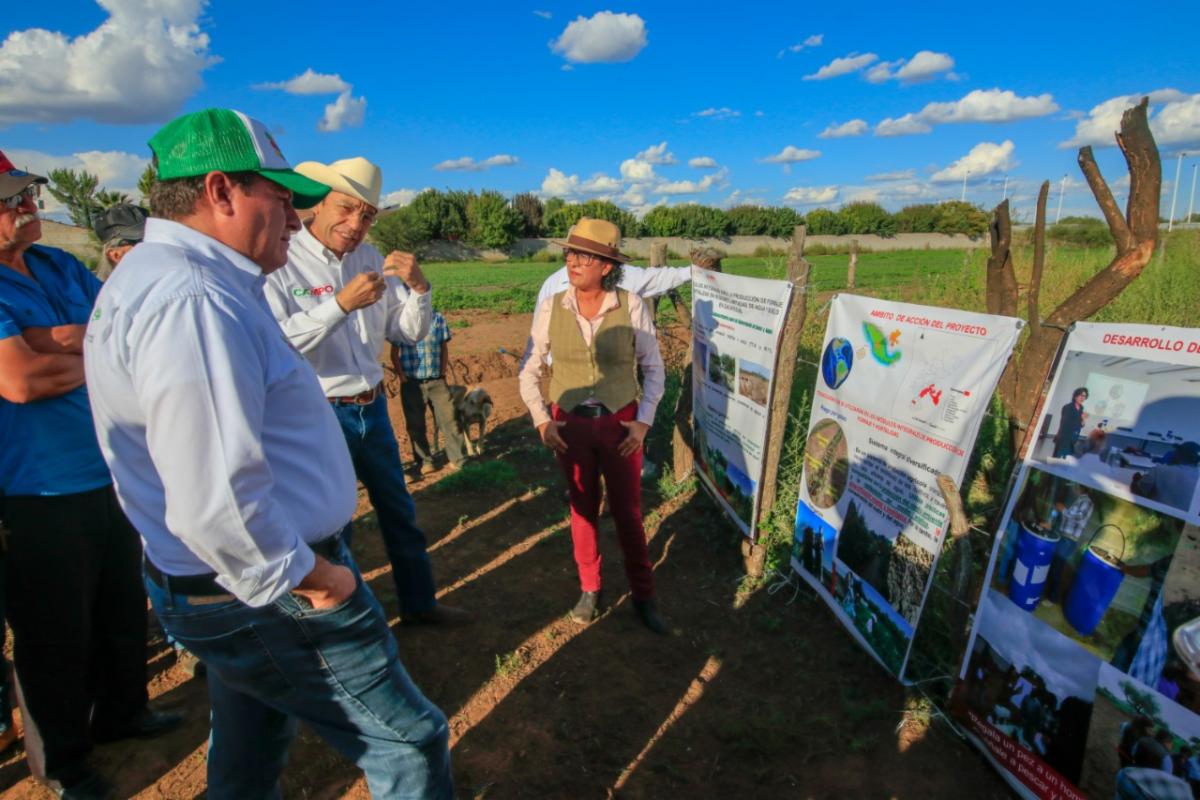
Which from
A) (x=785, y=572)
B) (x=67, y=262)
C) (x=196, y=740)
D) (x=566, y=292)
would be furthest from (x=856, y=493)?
(x=67, y=262)

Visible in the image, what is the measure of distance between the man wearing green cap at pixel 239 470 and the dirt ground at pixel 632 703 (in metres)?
1.14

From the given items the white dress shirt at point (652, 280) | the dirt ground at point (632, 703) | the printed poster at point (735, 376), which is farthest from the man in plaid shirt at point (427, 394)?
the printed poster at point (735, 376)

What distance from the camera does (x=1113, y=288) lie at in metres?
2.90

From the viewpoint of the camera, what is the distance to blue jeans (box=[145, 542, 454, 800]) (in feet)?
4.81

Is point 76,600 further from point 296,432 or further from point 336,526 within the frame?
point 296,432

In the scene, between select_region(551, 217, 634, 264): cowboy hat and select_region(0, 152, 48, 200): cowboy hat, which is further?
select_region(551, 217, 634, 264): cowboy hat

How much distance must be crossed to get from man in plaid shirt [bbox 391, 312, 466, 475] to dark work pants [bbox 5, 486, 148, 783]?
3676mm

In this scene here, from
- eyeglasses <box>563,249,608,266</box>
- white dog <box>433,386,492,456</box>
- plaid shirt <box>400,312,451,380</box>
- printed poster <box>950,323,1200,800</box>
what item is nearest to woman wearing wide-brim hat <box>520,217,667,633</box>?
eyeglasses <box>563,249,608,266</box>

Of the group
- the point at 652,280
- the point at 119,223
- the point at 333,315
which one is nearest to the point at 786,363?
the point at 652,280

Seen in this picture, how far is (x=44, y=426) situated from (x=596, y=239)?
7.71 ft

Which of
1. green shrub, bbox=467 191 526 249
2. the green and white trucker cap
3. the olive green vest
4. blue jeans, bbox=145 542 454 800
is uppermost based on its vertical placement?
green shrub, bbox=467 191 526 249

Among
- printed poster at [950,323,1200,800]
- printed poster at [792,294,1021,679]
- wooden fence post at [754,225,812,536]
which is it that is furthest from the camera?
wooden fence post at [754,225,812,536]

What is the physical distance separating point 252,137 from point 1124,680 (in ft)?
9.23

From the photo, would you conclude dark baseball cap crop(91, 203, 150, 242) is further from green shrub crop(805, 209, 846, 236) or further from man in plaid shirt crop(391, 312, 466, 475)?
green shrub crop(805, 209, 846, 236)
